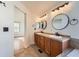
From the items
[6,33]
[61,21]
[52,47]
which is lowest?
[52,47]

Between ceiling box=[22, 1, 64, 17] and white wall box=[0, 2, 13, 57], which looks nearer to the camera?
white wall box=[0, 2, 13, 57]

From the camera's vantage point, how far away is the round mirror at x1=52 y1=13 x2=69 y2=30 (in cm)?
355

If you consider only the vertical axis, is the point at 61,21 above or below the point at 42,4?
below

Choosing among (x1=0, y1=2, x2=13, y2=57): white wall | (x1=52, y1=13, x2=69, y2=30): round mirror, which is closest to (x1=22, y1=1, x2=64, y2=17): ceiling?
(x1=52, y1=13, x2=69, y2=30): round mirror

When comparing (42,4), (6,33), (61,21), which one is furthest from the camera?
(42,4)

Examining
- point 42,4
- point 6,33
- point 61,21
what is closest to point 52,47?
point 61,21

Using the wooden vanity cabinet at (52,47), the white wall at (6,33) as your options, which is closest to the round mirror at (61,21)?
the wooden vanity cabinet at (52,47)

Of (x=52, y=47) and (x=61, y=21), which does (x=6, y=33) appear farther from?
(x=61, y=21)

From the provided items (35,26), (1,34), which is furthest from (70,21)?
(35,26)

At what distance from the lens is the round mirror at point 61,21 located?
355 cm

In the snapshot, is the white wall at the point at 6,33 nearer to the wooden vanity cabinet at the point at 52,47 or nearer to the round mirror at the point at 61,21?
the wooden vanity cabinet at the point at 52,47

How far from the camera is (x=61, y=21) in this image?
3.94m

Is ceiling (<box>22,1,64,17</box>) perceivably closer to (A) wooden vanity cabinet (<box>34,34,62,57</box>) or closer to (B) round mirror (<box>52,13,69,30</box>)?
(B) round mirror (<box>52,13,69,30</box>)

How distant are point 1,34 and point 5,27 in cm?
25
